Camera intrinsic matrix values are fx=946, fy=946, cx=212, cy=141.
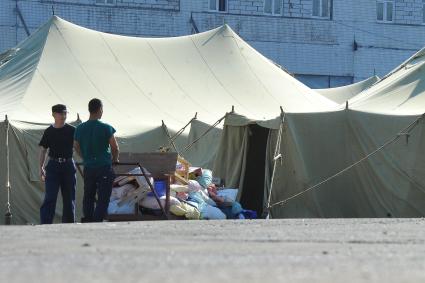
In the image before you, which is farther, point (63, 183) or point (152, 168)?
point (152, 168)

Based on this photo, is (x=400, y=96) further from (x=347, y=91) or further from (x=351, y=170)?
(x=347, y=91)

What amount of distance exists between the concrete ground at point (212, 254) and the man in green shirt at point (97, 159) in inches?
38.1

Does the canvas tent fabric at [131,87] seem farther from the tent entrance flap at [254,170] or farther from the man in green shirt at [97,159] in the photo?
the man in green shirt at [97,159]

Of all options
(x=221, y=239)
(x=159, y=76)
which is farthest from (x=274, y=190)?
(x=221, y=239)

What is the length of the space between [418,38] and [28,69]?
2320 centimetres

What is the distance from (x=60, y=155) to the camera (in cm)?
1067

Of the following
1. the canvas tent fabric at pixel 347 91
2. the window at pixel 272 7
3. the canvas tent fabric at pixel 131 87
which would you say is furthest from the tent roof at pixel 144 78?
the window at pixel 272 7

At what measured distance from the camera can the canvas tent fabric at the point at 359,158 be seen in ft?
46.2

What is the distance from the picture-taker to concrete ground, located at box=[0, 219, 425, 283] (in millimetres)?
5688

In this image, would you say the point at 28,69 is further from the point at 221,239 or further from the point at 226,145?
the point at 221,239

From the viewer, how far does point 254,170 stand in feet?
56.0

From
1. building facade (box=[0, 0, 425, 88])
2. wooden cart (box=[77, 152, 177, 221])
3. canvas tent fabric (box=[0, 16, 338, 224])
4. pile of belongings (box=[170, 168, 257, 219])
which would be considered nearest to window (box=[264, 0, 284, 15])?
building facade (box=[0, 0, 425, 88])

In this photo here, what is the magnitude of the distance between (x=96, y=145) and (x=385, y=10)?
28.2m

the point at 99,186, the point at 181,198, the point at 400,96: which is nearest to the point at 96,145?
the point at 99,186
